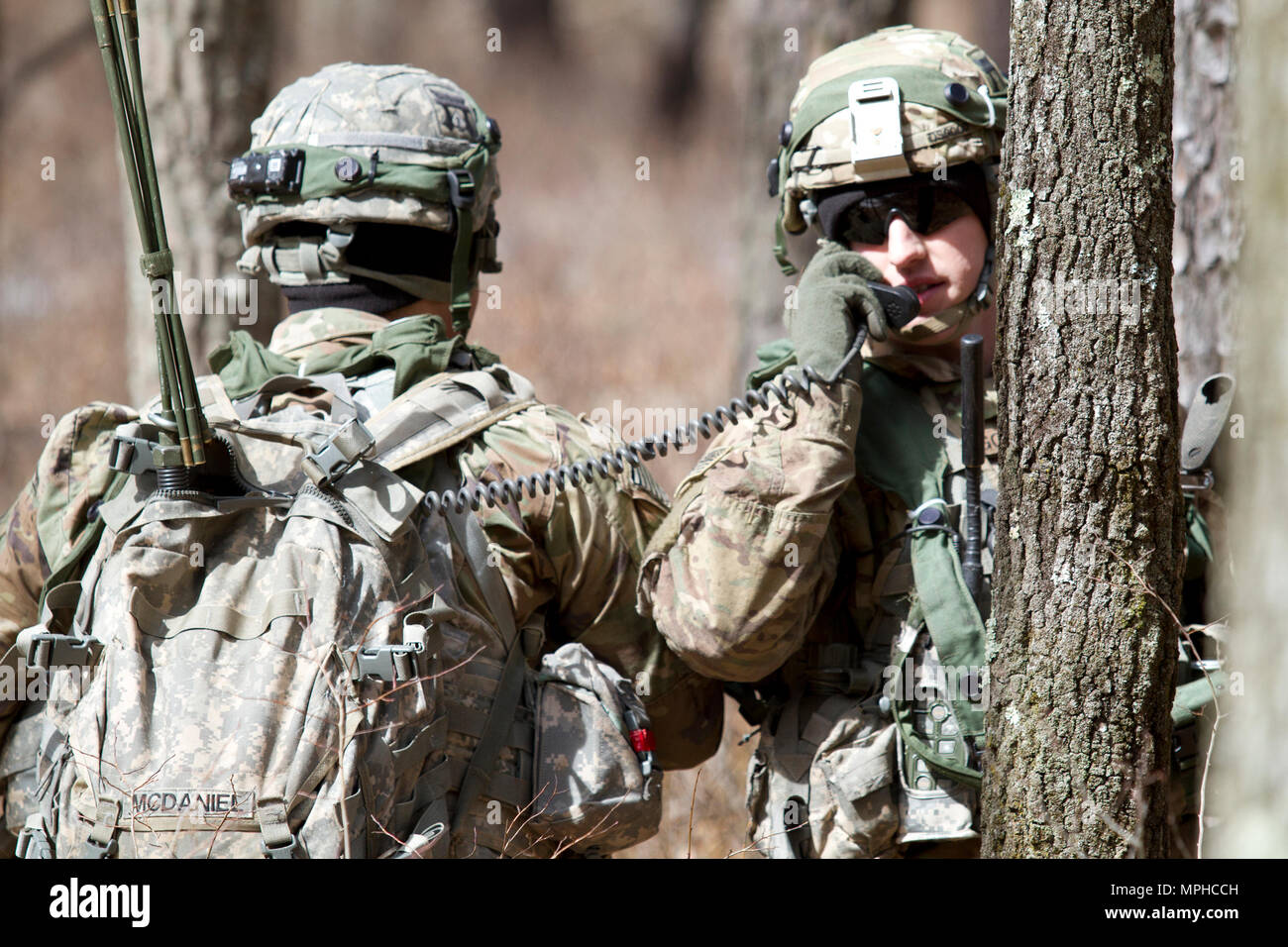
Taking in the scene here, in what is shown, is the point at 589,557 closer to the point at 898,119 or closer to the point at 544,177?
the point at 898,119

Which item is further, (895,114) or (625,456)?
(895,114)

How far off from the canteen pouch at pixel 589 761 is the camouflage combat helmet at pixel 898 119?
1.19m

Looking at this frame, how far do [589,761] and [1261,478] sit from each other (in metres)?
1.80

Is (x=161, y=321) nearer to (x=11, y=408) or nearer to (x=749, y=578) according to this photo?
(x=749, y=578)

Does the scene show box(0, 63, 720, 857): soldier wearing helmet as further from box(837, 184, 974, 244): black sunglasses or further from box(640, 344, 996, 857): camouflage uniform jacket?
box(837, 184, 974, 244): black sunglasses

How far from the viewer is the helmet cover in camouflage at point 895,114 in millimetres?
3316

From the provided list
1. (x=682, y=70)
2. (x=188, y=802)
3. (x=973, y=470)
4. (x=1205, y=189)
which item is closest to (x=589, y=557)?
(x=973, y=470)

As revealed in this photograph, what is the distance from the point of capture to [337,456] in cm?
296

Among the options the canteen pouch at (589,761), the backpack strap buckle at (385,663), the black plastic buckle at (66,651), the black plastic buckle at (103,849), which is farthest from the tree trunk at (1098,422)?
the black plastic buckle at (66,651)

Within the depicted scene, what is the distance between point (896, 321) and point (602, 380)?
21.3 feet

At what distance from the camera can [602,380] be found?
9.65 m

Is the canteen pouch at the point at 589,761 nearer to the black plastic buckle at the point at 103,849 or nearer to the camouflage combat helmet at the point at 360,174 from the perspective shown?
the black plastic buckle at the point at 103,849

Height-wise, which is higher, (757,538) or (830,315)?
(830,315)
